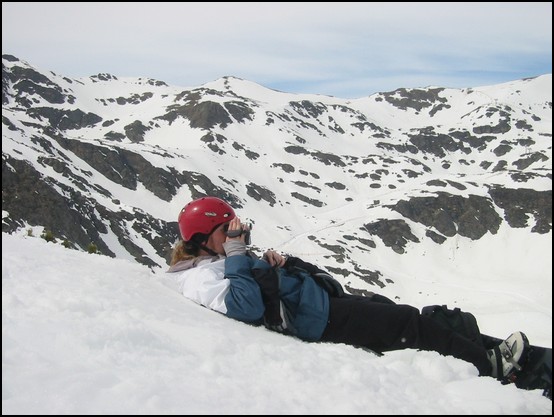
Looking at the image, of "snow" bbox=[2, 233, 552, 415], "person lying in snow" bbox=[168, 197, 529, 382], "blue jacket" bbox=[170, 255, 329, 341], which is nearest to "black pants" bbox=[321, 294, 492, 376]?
"person lying in snow" bbox=[168, 197, 529, 382]

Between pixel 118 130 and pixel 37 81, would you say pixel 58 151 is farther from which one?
pixel 37 81

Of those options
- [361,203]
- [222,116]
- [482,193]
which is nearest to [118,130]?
[222,116]

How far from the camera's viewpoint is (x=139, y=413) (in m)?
2.86

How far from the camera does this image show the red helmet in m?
6.24

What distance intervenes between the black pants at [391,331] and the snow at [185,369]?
494 millimetres

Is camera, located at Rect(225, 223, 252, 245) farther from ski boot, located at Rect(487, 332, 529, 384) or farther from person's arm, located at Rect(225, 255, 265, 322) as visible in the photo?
ski boot, located at Rect(487, 332, 529, 384)

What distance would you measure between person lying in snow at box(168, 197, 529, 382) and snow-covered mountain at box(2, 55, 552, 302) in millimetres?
56848

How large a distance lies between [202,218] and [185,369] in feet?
9.48

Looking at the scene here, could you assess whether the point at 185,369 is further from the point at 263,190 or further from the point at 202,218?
the point at 263,190

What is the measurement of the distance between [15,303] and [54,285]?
0.69 metres

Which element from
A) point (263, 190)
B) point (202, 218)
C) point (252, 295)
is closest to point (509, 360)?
point (252, 295)

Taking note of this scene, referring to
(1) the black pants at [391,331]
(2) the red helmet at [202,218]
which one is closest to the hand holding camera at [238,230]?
(2) the red helmet at [202,218]

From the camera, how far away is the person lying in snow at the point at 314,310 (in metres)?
5.02

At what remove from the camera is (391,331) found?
5.27m
